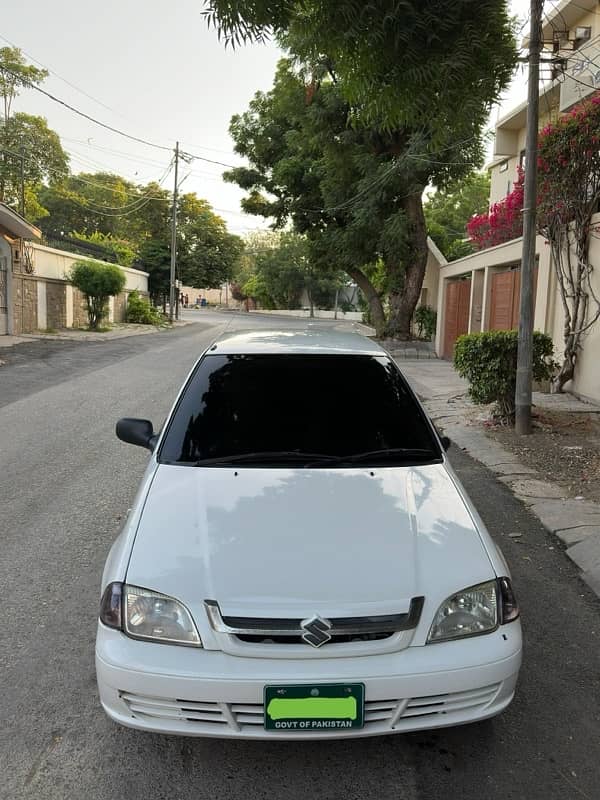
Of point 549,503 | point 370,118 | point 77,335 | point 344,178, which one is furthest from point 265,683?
point 77,335

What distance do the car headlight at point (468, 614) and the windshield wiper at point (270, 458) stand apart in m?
1.00

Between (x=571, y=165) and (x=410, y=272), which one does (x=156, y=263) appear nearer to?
(x=410, y=272)

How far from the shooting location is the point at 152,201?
54469 millimetres

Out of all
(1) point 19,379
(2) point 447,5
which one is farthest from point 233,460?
(1) point 19,379

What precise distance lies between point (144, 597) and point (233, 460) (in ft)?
3.15

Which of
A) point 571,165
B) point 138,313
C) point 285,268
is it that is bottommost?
point 138,313

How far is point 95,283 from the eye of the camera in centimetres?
2622

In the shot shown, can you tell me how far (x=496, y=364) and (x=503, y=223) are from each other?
28.6 ft

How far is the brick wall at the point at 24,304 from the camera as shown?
22.5 meters

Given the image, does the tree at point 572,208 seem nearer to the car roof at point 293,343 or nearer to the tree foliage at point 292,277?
the car roof at point 293,343

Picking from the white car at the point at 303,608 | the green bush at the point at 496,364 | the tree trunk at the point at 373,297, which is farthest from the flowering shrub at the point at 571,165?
the tree trunk at the point at 373,297

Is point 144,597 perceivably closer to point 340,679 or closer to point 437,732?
point 340,679

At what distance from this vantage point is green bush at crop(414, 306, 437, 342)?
24000mm

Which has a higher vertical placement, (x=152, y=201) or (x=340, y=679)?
(x=152, y=201)
